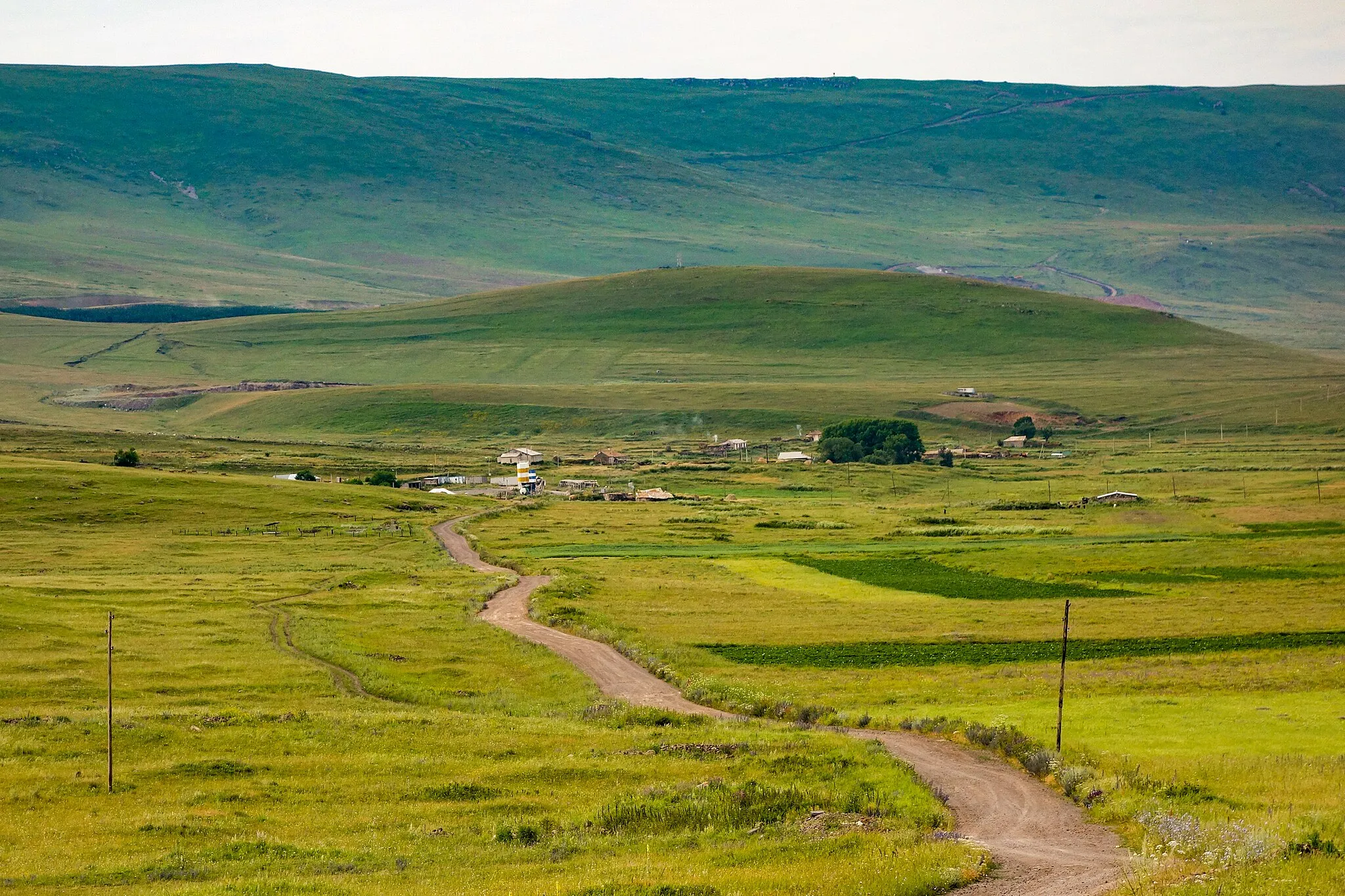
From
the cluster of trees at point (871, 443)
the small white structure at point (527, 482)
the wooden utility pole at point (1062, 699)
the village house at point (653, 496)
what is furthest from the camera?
the cluster of trees at point (871, 443)

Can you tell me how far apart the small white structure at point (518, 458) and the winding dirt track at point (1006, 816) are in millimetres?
120401

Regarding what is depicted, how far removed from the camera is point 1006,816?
30.6 metres

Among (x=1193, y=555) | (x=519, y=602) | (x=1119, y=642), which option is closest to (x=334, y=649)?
(x=519, y=602)

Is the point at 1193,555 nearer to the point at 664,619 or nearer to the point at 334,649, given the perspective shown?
the point at 664,619

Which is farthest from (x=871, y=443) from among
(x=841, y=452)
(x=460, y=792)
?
(x=460, y=792)

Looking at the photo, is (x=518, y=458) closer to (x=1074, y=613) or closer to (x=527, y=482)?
(x=527, y=482)

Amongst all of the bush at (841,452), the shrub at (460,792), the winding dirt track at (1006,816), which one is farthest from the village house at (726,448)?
the shrub at (460,792)

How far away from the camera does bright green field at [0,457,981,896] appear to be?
1026 inches

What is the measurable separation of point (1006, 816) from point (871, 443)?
472ft

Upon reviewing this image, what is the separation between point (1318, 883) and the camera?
2288cm

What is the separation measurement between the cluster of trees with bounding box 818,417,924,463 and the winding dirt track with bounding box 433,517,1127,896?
120m

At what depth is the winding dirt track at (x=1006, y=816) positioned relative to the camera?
995 inches

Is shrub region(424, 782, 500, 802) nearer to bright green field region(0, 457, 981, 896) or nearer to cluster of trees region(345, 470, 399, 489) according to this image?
bright green field region(0, 457, 981, 896)

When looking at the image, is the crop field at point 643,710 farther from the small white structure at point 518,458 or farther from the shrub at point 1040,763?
the small white structure at point 518,458
